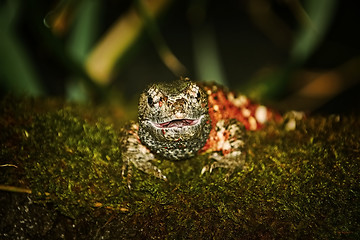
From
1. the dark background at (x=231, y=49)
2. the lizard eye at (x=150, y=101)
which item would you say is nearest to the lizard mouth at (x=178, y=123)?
the lizard eye at (x=150, y=101)

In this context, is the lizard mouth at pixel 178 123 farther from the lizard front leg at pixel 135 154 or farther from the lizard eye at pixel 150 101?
the lizard front leg at pixel 135 154

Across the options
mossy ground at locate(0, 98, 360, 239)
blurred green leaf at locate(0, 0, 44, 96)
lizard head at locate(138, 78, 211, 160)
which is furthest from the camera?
blurred green leaf at locate(0, 0, 44, 96)

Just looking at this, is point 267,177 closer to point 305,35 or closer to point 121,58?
point 305,35

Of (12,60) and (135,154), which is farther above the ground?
(12,60)

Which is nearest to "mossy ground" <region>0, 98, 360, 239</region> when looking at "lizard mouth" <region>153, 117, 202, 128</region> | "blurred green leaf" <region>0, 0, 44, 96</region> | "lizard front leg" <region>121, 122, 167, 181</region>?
"lizard front leg" <region>121, 122, 167, 181</region>

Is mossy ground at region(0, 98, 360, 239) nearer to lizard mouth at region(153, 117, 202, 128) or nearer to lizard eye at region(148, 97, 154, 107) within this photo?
lizard mouth at region(153, 117, 202, 128)

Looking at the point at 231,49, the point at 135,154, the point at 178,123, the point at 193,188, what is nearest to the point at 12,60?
the point at 135,154

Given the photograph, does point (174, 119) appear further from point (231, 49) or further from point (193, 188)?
point (231, 49)

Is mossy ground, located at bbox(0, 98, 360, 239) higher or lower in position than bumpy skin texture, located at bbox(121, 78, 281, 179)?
lower
